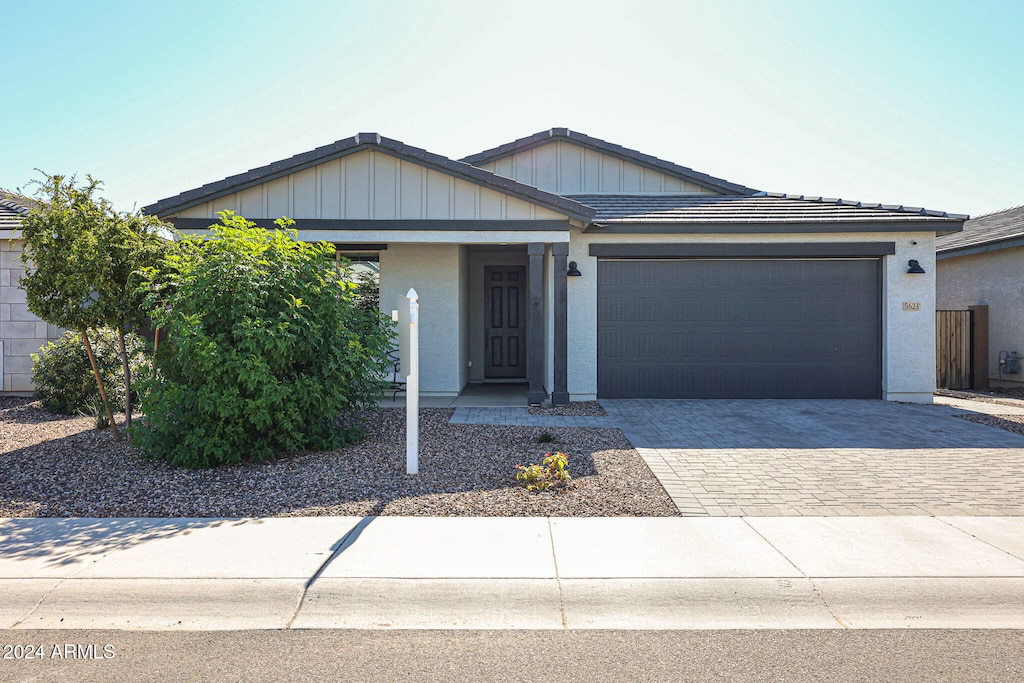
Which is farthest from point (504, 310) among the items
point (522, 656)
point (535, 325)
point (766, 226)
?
point (522, 656)

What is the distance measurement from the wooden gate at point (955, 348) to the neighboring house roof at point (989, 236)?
1.56 meters

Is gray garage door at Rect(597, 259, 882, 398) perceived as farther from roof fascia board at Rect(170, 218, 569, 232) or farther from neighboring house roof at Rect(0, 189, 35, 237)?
neighboring house roof at Rect(0, 189, 35, 237)

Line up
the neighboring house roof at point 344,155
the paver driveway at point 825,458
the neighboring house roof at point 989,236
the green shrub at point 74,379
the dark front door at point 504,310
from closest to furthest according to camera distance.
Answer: the paver driveway at point 825,458
the green shrub at point 74,379
the neighboring house roof at point 344,155
the dark front door at point 504,310
the neighboring house roof at point 989,236

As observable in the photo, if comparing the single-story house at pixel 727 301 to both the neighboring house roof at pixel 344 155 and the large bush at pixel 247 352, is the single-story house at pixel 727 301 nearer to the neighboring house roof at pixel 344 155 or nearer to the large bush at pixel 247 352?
the neighboring house roof at pixel 344 155

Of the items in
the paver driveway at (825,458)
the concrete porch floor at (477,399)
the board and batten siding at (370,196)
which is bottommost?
the paver driveway at (825,458)

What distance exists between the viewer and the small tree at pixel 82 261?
7086mm

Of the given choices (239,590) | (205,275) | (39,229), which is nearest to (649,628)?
(239,590)

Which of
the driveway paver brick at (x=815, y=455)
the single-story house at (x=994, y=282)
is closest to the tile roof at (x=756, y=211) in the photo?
the driveway paver brick at (x=815, y=455)

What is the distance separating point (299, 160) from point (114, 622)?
26.4 ft

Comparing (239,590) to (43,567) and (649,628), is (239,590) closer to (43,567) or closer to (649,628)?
(43,567)

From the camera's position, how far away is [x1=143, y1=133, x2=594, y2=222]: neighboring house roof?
10.2 m

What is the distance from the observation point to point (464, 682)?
3031 mm

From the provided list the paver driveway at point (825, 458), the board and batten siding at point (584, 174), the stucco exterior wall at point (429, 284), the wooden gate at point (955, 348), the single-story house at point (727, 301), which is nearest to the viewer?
the paver driveway at point (825, 458)

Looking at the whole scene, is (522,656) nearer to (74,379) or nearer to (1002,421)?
(74,379)
